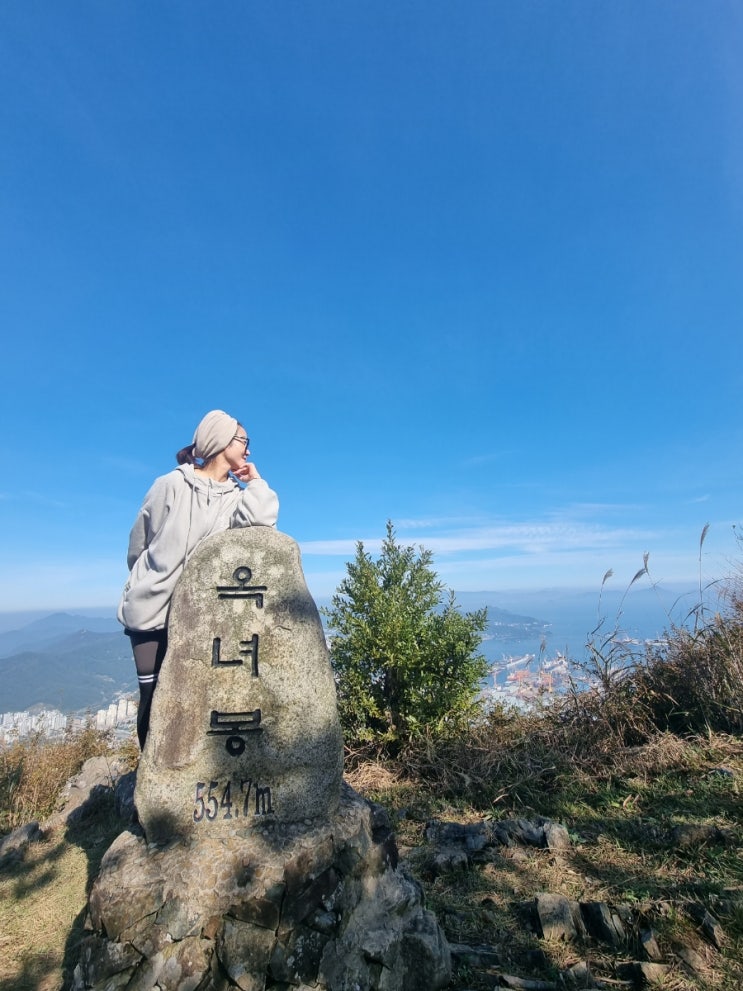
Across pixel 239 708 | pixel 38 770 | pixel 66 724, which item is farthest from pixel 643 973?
pixel 66 724

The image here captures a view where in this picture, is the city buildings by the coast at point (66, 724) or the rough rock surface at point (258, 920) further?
the city buildings by the coast at point (66, 724)

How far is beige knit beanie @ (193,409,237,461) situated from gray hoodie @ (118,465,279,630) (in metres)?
0.17

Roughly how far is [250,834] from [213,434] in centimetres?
245

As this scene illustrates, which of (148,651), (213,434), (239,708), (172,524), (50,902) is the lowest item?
(50,902)

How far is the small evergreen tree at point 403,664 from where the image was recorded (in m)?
6.38

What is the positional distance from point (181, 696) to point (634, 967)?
2.87m

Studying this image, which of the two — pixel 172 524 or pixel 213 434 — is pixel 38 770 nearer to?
pixel 172 524

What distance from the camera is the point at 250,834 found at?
2916 mm

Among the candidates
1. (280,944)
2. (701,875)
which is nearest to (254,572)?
(280,944)

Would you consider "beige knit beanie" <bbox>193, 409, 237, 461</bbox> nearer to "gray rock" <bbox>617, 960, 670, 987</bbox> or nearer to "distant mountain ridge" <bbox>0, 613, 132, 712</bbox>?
"gray rock" <bbox>617, 960, 670, 987</bbox>

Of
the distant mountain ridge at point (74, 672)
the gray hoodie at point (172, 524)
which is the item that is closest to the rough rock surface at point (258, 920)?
the gray hoodie at point (172, 524)

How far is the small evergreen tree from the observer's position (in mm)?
6379

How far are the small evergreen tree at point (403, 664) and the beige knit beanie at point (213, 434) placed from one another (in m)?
3.61

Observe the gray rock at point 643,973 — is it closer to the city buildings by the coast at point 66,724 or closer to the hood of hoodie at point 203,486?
the hood of hoodie at point 203,486
